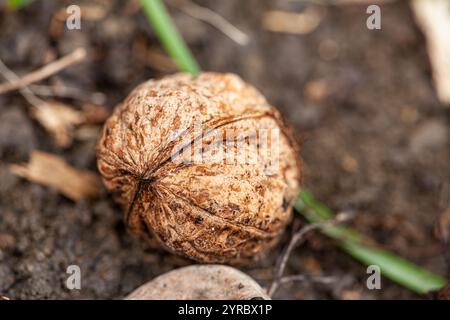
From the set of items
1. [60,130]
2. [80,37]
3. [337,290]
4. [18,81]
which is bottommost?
[337,290]

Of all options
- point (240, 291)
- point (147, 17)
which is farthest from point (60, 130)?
point (240, 291)

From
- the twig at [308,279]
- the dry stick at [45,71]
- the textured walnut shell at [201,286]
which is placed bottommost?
the twig at [308,279]

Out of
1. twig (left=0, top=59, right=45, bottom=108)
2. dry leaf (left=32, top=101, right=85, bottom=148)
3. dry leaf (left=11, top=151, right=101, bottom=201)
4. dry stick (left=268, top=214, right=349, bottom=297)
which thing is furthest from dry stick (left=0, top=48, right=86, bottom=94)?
dry stick (left=268, top=214, right=349, bottom=297)

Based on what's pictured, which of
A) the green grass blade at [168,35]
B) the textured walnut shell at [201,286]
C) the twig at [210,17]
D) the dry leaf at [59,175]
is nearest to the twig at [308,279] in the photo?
the textured walnut shell at [201,286]

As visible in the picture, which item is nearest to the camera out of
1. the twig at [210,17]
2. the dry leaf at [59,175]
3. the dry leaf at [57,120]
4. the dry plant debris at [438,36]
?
the dry leaf at [59,175]

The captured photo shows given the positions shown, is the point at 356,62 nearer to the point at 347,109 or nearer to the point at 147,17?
the point at 347,109

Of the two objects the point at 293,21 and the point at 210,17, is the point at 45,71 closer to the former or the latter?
the point at 210,17

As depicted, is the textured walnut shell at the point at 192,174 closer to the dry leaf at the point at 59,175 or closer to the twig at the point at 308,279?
the twig at the point at 308,279
